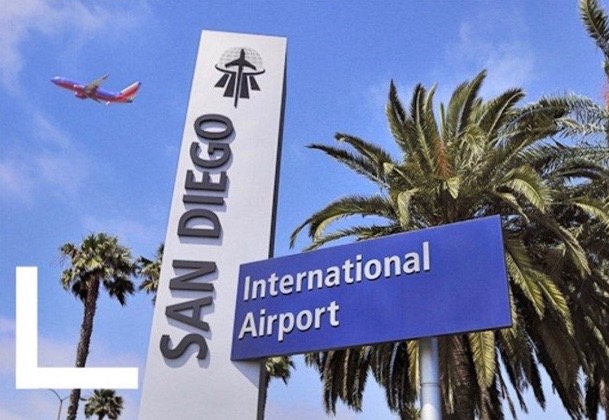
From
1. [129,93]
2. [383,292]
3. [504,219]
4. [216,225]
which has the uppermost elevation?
[129,93]

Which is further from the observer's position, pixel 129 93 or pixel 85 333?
pixel 129 93

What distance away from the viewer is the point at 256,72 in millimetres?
12203

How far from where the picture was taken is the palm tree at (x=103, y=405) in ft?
118

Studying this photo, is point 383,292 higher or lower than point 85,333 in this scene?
lower

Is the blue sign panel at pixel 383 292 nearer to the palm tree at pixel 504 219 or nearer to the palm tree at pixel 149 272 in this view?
A: the palm tree at pixel 504 219

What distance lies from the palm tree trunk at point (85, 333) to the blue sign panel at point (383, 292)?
776 inches

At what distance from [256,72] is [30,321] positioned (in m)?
6.30

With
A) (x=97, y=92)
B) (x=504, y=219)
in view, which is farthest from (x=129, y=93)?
(x=504, y=219)

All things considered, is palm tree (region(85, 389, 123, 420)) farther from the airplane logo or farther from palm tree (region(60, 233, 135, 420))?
the airplane logo

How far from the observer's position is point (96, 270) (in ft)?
97.9

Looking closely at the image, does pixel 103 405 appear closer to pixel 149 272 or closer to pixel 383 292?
pixel 149 272

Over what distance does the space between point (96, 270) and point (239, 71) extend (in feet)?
65.3

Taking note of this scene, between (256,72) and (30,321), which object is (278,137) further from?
(30,321)

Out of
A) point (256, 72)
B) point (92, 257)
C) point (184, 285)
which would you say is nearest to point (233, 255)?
point (184, 285)
